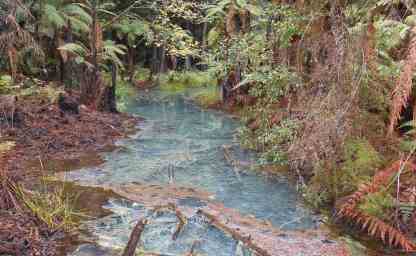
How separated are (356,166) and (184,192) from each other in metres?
2.18

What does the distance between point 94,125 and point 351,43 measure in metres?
6.88

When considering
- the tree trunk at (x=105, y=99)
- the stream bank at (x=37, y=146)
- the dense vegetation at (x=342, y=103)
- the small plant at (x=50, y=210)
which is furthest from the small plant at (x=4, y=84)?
the small plant at (x=50, y=210)

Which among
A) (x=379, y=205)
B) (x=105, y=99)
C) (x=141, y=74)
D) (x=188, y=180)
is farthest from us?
(x=141, y=74)

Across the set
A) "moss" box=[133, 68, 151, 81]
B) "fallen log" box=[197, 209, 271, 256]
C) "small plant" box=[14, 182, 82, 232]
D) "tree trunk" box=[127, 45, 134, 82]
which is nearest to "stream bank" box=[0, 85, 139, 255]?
"small plant" box=[14, 182, 82, 232]

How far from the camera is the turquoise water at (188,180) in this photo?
197 inches

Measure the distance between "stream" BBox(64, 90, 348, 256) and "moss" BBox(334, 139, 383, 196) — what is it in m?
0.54

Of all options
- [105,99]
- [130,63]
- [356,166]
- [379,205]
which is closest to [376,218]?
[379,205]

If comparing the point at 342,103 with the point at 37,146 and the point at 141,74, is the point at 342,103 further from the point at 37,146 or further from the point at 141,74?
the point at 141,74

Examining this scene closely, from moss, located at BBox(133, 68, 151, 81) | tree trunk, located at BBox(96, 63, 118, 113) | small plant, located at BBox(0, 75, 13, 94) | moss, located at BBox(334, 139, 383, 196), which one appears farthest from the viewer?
moss, located at BBox(133, 68, 151, 81)

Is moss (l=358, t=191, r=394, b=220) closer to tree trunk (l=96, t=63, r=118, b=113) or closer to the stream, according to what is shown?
the stream

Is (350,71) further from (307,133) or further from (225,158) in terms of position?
(225,158)

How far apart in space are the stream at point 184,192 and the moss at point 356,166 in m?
0.54

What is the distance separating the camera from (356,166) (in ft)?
19.6

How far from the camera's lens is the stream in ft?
16.1
